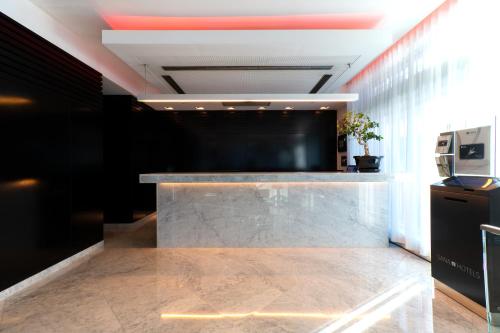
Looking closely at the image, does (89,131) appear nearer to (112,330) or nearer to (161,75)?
(161,75)

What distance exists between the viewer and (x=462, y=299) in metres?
2.63

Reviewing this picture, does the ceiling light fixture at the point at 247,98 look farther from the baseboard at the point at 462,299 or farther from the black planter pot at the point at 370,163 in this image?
the baseboard at the point at 462,299

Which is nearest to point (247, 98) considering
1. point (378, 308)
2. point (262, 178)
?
point (262, 178)

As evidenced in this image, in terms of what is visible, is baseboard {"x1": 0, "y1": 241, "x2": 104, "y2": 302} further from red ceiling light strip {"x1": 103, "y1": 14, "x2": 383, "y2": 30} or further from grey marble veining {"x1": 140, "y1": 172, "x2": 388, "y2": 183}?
red ceiling light strip {"x1": 103, "y1": 14, "x2": 383, "y2": 30}

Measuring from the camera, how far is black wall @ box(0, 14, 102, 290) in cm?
295

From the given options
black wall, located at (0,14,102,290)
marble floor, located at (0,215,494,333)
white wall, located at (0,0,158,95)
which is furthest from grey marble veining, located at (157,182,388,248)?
white wall, located at (0,0,158,95)

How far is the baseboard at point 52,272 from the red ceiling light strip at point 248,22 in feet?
10.6

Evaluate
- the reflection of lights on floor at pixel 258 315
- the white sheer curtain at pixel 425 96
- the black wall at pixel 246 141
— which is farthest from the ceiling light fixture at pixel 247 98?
the reflection of lights on floor at pixel 258 315

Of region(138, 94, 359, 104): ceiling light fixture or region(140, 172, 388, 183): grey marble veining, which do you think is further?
region(138, 94, 359, 104): ceiling light fixture

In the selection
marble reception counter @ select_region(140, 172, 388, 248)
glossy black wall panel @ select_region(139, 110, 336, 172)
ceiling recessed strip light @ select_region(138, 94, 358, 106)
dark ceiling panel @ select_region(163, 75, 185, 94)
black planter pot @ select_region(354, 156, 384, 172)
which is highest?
dark ceiling panel @ select_region(163, 75, 185, 94)

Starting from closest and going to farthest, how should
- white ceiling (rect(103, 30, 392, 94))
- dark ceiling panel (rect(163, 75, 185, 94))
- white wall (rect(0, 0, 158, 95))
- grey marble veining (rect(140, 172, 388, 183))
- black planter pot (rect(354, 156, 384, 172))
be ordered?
white wall (rect(0, 0, 158, 95)) < white ceiling (rect(103, 30, 392, 94)) < grey marble veining (rect(140, 172, 388, 183)) < black planter pot (rect(354, 156, 384, 172)) < dark ceiling panel (rect(163, 75, 185, 94))

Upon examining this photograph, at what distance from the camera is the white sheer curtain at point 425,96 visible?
3.01 metres

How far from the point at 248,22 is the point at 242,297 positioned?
11.4ft

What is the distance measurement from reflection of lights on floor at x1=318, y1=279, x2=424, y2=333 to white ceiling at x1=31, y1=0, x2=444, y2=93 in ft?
9.88
